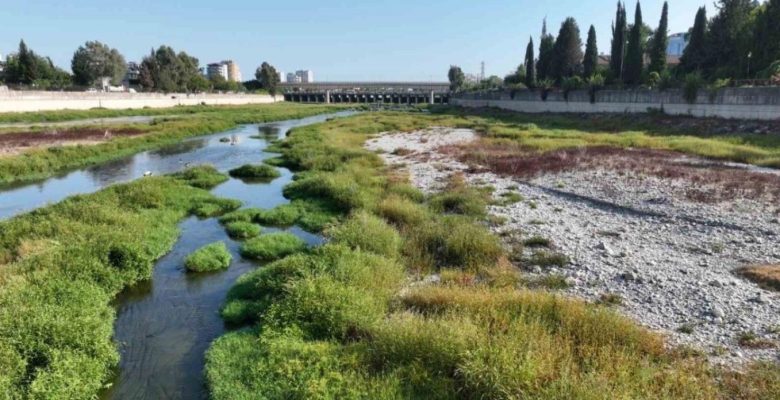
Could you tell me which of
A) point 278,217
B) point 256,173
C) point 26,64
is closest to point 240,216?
point 278,217

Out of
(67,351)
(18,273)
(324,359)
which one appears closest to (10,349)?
(67,351)

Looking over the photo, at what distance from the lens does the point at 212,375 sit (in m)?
9.20

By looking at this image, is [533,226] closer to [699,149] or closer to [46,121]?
[699,149]

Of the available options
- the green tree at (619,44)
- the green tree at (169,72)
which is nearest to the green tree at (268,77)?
the green tree at (169,72)

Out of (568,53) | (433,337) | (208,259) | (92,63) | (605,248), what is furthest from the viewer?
(92,63)

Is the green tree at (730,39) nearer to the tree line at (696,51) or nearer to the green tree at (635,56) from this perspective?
the tree line at (696,51)

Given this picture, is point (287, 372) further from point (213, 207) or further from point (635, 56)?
point (635, 56)

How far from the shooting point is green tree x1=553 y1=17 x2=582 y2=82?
83000 mm

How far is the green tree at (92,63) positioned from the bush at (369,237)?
122 m

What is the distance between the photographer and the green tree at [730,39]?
52.0m

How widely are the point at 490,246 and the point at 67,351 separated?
11008mm

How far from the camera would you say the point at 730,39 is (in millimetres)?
57844

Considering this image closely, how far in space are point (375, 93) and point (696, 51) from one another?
140366mm

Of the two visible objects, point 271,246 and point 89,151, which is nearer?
point 271,246
